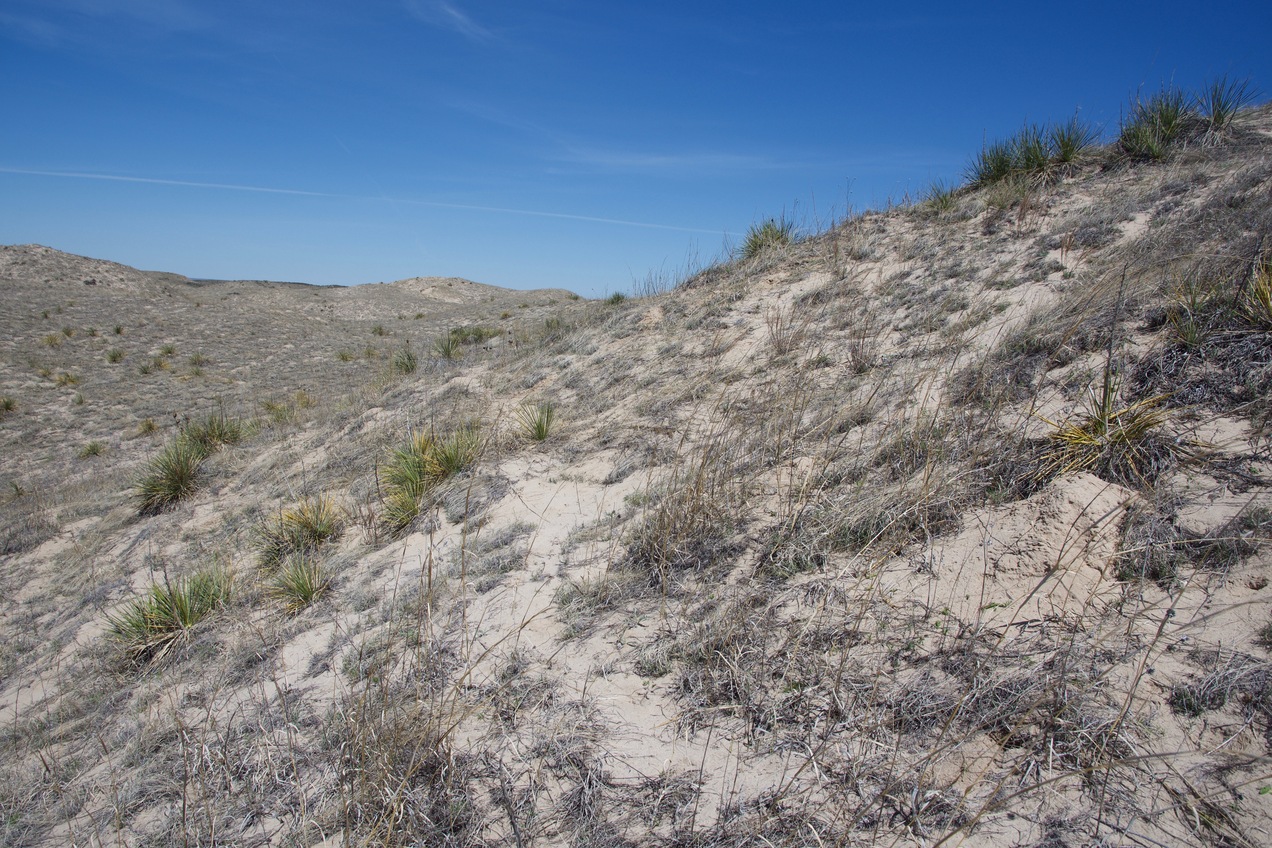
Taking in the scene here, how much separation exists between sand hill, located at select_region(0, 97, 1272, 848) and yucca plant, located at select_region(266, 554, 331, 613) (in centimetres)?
5

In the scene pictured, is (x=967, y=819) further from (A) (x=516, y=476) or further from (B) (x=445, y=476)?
(B) (x=445, y=476)

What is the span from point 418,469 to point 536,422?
1.35 m

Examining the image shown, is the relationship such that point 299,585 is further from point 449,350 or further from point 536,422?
point 449,350

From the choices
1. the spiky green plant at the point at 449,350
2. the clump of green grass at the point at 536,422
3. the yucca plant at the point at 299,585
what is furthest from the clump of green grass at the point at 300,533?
the spiky green plant at the point at 449,350

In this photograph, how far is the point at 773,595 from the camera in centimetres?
322

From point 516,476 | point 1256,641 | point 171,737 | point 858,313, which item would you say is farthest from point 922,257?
point 171,737

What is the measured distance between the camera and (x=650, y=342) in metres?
8.83

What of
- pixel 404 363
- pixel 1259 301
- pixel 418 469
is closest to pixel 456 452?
pixel 418 469

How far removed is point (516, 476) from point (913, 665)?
4160 mm

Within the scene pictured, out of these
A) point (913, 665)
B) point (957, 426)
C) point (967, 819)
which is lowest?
point (967, 819)

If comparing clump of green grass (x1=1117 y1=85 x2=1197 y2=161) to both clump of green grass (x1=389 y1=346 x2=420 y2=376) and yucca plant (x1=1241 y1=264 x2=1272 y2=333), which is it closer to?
yucca plant (x1=1241 y1=264 x2=1272 y2=333)

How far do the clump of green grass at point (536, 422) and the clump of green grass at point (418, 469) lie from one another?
22.2 inches

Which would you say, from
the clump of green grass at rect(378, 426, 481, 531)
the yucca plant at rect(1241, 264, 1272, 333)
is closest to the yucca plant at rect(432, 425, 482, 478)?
the clump of green grass at rect(378, 426, 481, 531)

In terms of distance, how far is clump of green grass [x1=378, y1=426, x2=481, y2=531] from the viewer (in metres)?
5.64
